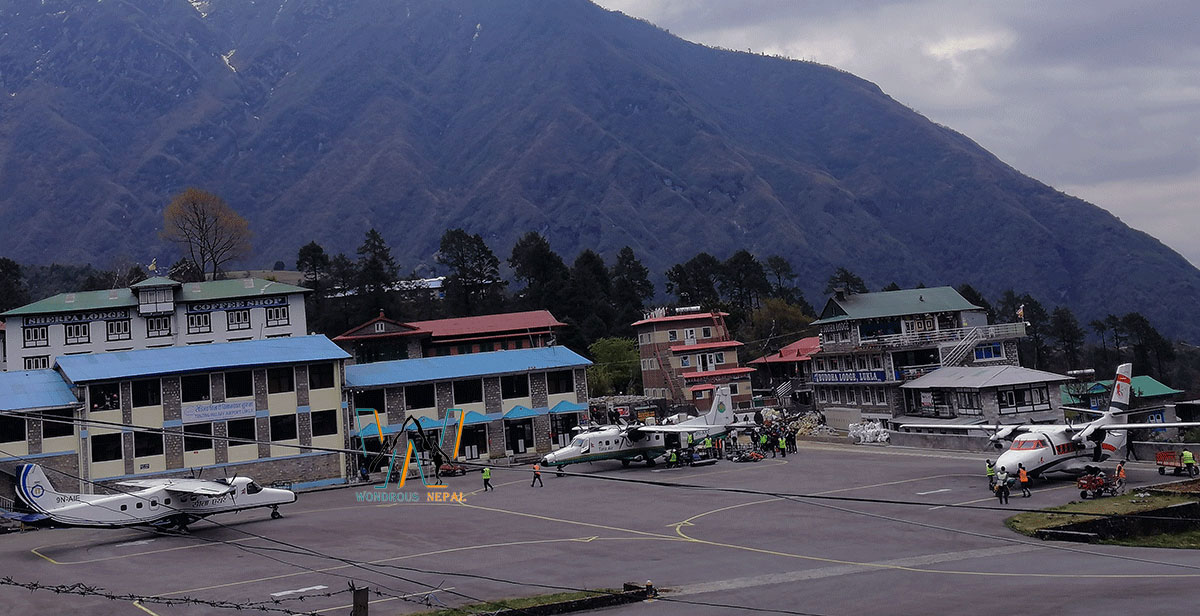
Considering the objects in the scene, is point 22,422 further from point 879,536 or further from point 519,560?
point 879,536

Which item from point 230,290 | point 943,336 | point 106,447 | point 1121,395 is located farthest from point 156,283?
point 1121,395

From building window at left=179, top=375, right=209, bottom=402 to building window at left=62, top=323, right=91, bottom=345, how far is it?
26956mm

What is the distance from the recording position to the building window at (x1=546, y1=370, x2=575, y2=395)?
6438 centimetres

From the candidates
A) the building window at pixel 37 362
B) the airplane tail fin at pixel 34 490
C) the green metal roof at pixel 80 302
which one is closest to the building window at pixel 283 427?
the airplane tail fin at pixel 34 490

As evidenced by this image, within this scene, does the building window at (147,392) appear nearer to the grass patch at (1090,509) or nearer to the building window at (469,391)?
the building window at (469,391)

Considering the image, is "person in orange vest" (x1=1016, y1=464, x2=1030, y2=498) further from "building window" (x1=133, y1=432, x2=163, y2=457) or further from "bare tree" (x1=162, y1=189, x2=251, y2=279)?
"bare tree" (x1=162, y1=189, x2=251, y2=279)

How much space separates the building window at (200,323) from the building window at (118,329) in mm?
4752

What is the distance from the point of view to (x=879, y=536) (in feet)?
104

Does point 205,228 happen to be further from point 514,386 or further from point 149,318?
point 514,386

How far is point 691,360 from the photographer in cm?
8500

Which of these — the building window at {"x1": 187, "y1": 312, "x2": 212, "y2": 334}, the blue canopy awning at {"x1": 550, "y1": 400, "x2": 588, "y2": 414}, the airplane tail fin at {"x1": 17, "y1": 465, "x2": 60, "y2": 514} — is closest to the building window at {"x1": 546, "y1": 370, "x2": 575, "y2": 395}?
the blue canopy awning at {"x1": 550, "y1": 400, "x2": 588, "y2": 414}

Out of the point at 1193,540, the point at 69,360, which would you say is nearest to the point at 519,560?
the point at 1193,540

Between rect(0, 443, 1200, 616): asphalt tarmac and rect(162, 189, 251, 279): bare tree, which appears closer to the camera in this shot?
rect(0, 443, 1200, 616): asphalt tarmac

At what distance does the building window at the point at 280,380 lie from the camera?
5534 cm
